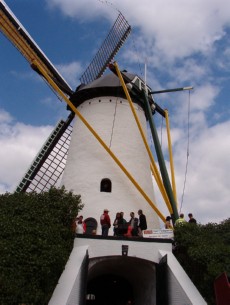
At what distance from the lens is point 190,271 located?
33.2ft

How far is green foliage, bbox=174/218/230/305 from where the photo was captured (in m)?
9.16

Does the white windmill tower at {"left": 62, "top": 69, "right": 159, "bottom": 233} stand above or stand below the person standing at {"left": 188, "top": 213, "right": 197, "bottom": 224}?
above

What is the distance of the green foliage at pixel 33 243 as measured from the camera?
8.09 metres

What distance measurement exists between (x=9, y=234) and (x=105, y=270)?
4.89 metres

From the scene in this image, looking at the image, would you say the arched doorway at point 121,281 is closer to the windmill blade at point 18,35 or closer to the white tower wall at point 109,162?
the white tower wall at point 109,162

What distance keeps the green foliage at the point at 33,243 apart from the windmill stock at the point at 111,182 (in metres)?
0.55

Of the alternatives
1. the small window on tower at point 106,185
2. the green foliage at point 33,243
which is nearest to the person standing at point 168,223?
the small window on tower at point 106,185

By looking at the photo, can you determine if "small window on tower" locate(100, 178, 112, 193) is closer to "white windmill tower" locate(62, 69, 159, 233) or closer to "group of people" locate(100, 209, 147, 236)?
"white windmill tower" locate(62, 69, 159, 233)


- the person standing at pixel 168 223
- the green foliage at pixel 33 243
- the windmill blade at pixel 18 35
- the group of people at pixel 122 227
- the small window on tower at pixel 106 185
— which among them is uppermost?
the windmill blade at pixel 18 35

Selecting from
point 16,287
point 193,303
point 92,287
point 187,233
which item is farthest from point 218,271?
point 92,287

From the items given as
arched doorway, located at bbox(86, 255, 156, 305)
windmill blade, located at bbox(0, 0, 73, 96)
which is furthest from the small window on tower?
windmill blade, located at bbox(0, 0, 73, 96)

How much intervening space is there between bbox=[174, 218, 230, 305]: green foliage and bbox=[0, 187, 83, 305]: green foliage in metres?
3.28

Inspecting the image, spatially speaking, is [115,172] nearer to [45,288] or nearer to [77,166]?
Result: [77,166]

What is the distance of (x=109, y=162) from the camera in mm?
15641
